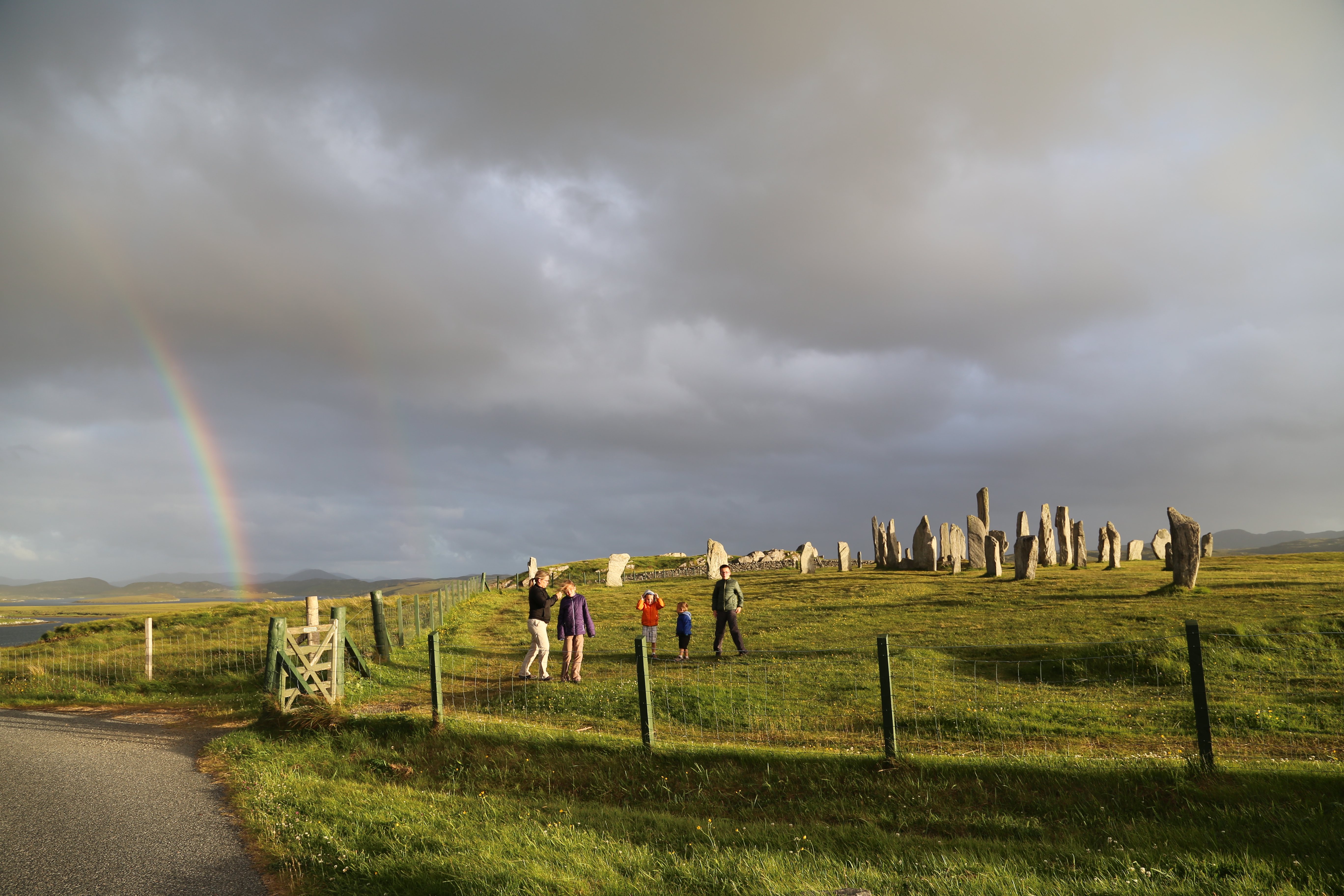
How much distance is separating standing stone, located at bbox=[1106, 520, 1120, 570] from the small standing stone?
27.6ft

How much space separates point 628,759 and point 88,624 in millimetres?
40793

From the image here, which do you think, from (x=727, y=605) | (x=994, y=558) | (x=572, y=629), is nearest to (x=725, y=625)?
(x=727, y=605)

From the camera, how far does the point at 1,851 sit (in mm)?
7938

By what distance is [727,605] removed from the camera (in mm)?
17859

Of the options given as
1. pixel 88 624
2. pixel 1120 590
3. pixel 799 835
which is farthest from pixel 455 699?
pixel 88 624

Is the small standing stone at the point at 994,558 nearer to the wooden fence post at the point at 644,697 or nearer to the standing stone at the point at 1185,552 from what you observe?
the standing stone at the point at 1185,552

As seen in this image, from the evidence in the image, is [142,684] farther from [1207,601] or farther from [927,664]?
[1207,601]

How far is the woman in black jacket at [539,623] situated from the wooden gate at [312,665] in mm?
3651

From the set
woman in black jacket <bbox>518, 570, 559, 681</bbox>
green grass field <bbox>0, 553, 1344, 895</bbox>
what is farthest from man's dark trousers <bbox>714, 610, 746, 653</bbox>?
woman in black jacket <bbox>518, 570, 559, 681</bbox>

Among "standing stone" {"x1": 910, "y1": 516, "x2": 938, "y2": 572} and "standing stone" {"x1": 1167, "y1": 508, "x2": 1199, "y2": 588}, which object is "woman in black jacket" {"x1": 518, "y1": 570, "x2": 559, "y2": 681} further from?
"standing stone" {"x1": 910, "y1": 516, "x2": 938, "y2": 572}

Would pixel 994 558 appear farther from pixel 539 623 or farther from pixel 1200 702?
pixel 1200 702

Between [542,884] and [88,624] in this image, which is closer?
[542,884]

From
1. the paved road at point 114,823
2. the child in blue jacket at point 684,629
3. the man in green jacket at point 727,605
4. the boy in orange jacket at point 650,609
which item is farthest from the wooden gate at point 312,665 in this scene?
the man in green jacket at point 727,605

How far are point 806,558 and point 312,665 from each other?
3466cm
